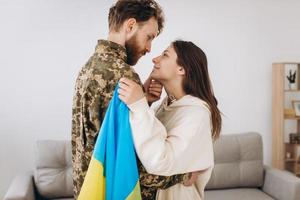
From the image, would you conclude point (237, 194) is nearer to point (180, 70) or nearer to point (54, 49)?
point (180, 70)

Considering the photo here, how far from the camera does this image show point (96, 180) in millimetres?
1263

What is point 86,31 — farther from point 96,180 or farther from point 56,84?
point 96,180

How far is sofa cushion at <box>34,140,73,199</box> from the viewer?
119 inches

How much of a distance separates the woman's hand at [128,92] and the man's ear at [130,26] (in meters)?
0.21

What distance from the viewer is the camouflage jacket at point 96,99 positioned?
1.30 metres

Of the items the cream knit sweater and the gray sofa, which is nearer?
the cream knit sweater

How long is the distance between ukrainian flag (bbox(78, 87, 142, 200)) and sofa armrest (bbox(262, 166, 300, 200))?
2.05m

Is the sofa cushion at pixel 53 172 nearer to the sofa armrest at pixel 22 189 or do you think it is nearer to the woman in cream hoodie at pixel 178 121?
the sofa armrest at pixel 22 189

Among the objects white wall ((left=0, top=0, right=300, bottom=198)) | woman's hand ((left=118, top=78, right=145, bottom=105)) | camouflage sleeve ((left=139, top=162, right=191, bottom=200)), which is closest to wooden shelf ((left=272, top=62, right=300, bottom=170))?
white wall ((left=0, top=0, right=300, bottom=198))

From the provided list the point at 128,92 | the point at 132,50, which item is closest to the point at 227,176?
the point at 132,50

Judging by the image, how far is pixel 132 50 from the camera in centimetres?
143

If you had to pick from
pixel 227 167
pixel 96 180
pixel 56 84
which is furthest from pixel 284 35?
pixel 96 180

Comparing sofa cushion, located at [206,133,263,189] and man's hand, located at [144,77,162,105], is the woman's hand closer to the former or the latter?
man's hand, located at [144,77,162,105]

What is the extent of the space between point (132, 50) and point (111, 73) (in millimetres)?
180
